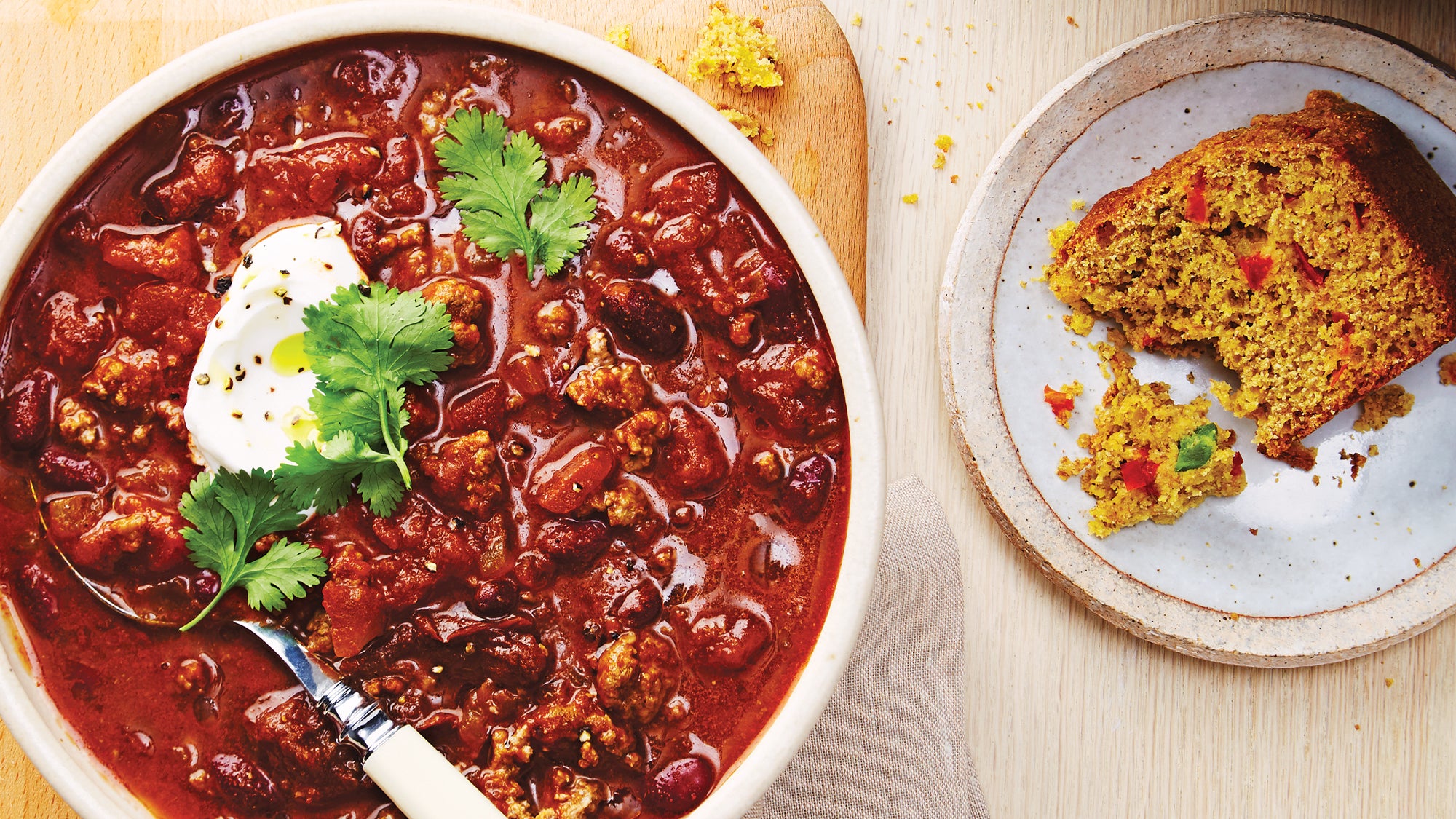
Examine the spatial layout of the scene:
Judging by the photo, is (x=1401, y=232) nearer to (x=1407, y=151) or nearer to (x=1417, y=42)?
(x=1407, y=151)

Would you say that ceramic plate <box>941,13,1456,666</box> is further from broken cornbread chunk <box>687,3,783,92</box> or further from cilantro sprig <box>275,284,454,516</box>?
cilantro sprig <box>275,284,454,516</box>

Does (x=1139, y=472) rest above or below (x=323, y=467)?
above

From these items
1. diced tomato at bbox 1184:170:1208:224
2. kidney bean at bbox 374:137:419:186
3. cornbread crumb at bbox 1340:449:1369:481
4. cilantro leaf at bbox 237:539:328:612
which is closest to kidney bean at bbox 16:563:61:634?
cilantro leaf at bbox 237:539:328:612

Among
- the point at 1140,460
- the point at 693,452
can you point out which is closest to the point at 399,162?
Answer: the point at 693,452

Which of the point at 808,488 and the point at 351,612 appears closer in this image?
the point at 351,612

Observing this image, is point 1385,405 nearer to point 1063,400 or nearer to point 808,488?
point 1063,400

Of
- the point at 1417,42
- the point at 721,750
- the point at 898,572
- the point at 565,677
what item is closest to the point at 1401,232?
the point at 1417,42
